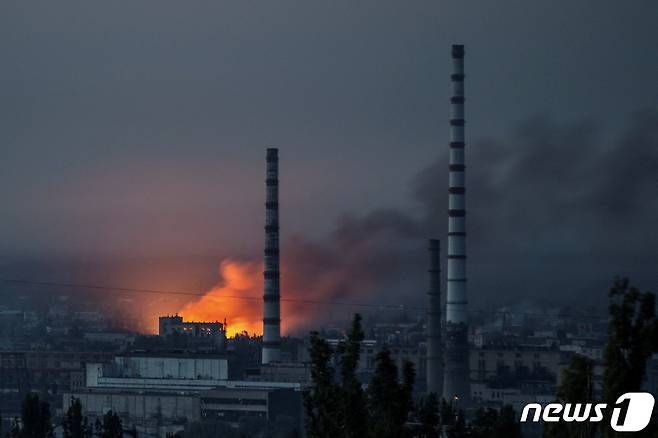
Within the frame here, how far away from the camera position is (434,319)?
6153cm

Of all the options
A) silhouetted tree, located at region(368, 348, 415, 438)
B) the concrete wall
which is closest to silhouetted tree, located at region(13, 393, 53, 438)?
silhouetted tree, located at region(368, 348, 415, 438)

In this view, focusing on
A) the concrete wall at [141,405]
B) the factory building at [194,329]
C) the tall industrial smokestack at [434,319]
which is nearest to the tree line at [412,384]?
the concrete wall at [141,405]

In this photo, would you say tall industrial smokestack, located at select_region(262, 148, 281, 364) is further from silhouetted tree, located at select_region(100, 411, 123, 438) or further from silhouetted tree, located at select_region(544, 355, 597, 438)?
silhouetted tree, located at select_region(544, 355, 597, 438)

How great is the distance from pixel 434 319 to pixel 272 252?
6679 mm

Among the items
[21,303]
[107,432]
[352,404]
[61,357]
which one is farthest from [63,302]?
[352,404]

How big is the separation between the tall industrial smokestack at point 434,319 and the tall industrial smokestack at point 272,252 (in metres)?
5.93

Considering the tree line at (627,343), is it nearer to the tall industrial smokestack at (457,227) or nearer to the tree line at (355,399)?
the tree line at (355,399)

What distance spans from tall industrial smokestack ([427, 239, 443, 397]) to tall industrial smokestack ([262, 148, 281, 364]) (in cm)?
593

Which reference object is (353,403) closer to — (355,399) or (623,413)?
(355,399)

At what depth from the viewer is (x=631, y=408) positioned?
1722cm

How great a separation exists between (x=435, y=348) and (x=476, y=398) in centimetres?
288

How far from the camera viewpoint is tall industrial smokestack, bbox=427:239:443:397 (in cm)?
6128

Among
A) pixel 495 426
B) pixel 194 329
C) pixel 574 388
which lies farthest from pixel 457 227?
pixel 574 388

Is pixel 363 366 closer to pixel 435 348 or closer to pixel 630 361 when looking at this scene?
pixel 435 348
